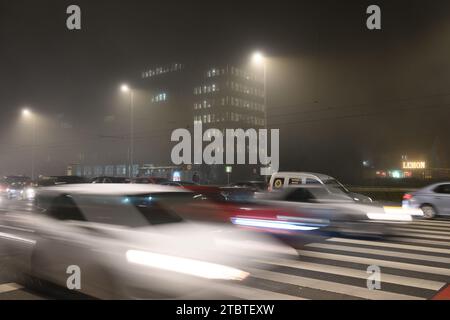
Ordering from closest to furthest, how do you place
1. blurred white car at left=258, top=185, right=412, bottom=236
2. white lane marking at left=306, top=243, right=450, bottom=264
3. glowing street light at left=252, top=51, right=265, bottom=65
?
white lane marking at left=306, top=243, right=450, bottom=264 < blurred white car at left=258, top=185, right=412, bottom=236 < glowing street light at left=252, top=51, right=265, bottom=65

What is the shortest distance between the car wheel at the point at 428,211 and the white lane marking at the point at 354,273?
9642 millimetres

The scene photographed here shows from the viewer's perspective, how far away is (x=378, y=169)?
8688 cm

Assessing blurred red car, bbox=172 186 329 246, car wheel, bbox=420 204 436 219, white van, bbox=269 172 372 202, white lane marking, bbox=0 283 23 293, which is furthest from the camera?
car wheel, bbox=420 204 436 219

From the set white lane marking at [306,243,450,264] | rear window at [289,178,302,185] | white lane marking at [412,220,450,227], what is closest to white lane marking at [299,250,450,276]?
white lane marking at [306,243,450,264]

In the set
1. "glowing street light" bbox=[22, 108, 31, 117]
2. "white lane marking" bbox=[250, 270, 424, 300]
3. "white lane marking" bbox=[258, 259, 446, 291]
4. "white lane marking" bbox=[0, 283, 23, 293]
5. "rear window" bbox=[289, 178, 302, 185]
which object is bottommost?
"white lane marking" bbox=[258, 259, 446, 291]

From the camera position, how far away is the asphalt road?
573cm

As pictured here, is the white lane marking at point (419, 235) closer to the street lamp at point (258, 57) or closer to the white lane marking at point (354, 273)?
the white lane marking at point (354, 273)

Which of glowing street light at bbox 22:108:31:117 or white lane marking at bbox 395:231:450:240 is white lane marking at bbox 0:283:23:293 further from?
glowing street light at bbox 22:108:31:117

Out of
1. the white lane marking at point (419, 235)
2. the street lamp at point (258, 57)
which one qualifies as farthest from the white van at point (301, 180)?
the street lamp at point (258, 57)

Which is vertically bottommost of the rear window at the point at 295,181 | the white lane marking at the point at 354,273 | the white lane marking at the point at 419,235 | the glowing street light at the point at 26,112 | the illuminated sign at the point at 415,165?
the white lane marking at the point at 419,235

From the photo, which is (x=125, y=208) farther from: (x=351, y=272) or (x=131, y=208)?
(x=351, y=272)

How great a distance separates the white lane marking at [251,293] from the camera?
18.2 ft

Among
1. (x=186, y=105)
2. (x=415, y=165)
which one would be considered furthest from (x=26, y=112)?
(x=415, y=165)

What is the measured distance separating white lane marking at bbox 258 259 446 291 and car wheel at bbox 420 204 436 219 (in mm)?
9642
